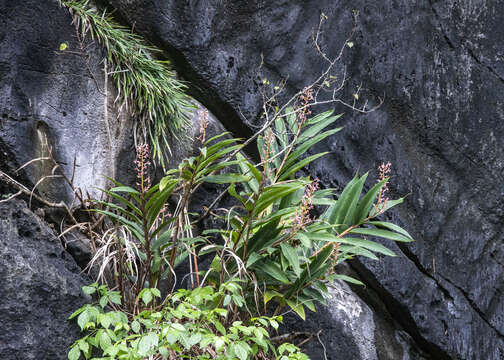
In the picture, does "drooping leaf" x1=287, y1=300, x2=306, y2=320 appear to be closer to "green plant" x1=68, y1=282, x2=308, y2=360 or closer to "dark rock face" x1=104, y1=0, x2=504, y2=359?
"green plant" x1=68, y1=282, x2=308, y2=360

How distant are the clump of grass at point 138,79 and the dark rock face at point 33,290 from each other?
755 millimetres

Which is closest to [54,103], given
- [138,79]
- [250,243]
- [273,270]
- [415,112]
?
[138,79]

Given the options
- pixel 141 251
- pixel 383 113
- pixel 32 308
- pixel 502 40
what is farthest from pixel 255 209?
pixel 502 40

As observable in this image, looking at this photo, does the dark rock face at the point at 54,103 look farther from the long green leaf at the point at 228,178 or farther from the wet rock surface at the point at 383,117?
the long green leaf at the point at 228,178

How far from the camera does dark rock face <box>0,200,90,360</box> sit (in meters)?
2.11

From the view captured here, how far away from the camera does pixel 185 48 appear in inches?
122

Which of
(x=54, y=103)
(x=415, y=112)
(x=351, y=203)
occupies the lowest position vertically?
(x=54, y=103)

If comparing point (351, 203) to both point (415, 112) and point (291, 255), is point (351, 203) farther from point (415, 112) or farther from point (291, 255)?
point (415, 112)

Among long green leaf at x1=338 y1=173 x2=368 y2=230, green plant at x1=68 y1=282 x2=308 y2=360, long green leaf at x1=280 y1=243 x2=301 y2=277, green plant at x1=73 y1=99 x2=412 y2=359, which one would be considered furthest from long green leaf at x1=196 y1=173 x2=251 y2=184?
long green leaf at x1=338 y1=173 x2=368 y2=230

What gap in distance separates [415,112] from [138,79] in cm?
177

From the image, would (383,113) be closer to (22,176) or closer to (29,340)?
(22,176)

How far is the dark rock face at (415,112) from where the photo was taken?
10.4 ft

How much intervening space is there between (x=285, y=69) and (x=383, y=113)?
69 centimetres

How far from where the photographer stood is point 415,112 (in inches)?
133
